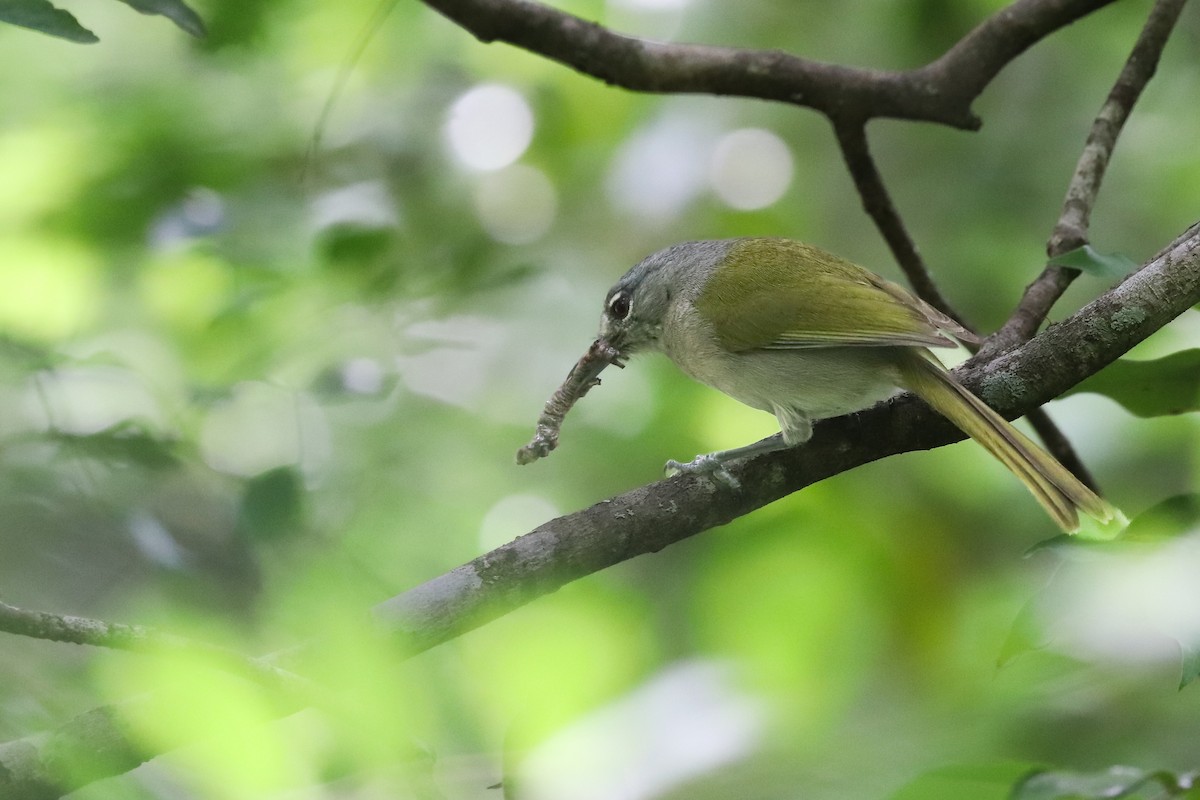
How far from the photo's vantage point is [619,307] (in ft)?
12.0

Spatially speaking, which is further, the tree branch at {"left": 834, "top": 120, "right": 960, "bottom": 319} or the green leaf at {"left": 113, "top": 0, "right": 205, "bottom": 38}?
the tree branch at {"left": 834, "top": 120, "right": 960, "bottom": 319}

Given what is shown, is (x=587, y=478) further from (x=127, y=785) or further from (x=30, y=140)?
(x=127, y=785)

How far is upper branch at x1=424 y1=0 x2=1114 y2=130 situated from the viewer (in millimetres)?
3211

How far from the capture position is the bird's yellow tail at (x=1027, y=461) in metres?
2.39

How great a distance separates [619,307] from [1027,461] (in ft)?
5.23

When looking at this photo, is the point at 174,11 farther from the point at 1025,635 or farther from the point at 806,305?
the point at 1025,635

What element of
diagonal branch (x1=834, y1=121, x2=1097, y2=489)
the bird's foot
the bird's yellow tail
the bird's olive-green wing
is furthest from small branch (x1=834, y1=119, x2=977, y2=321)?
the bird's foot

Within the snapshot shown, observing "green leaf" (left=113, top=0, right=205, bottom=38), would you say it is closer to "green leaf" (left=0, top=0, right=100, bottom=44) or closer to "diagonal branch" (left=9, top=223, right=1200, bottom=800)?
"green leaf" (left=0, top=0, right=100, bottom=44)

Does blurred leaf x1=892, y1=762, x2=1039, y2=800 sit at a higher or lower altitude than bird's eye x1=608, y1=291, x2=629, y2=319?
lower

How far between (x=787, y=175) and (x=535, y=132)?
1.34 m

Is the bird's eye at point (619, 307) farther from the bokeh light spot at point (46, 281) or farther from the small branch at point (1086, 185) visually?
the bokeh light spot at point (46, 281)

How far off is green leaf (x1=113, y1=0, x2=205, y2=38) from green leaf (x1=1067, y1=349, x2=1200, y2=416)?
2185 mm

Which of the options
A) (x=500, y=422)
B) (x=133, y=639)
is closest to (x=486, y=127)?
(x=500, y=422)

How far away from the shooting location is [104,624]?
5.83 feet
